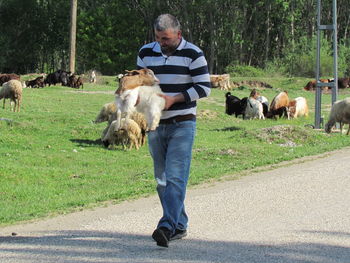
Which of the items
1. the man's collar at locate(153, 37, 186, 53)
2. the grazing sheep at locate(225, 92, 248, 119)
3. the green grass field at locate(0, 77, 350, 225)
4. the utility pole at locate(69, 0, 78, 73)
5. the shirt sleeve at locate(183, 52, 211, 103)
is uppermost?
the utility pole at locate(69, 0, 78, 73)

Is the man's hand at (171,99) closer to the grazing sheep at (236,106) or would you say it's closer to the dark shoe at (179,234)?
the dark shoe at (179,234)

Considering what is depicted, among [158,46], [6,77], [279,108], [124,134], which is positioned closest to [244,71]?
[6,77]

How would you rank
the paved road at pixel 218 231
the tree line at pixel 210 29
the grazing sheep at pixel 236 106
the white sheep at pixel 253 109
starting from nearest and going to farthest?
1. the paved road at pixel 218 231
2. the white sheep at pixel 253 109
3. the grazing sheep at pixel 236 106
4. the tree line at pixel 210 29

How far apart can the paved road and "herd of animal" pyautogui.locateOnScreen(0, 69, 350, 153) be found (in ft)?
3.97

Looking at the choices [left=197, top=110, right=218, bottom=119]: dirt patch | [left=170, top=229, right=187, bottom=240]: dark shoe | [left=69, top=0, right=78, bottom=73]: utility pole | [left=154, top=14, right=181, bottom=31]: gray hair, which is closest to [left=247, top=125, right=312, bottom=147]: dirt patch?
[left=197, top=110, right=218, bottom=119]: dirt patch

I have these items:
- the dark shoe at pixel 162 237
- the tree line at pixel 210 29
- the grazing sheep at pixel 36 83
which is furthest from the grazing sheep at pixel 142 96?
the tree line at pixel 210 29

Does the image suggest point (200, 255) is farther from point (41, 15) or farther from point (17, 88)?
point (41, 15)

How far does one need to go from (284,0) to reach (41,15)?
28.9 m

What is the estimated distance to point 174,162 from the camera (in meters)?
7.55

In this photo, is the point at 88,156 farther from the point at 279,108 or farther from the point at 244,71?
the point at 244,71

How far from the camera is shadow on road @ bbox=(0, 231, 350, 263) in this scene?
7.08 m

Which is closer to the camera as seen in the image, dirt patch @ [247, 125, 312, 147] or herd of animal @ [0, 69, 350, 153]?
herd of animal @ [0, 69, 350, 153]

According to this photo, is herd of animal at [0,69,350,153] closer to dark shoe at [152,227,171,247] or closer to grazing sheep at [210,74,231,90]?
dark shoe at [152,227,171,247]

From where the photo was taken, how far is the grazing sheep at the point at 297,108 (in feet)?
105
